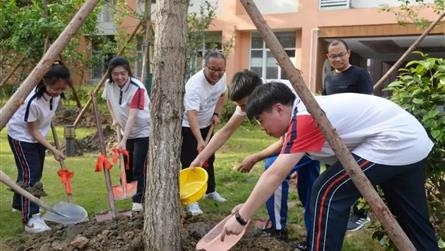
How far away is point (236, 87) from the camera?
349 cm

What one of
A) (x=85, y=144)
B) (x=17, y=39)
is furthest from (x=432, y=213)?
(x=17, y=39)

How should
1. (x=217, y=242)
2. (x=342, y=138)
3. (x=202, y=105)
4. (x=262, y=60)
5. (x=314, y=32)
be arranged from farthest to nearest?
(x=262, y=60) < (x=314, y=32) < (x=202, y=105) < (x=217, y=242) < (x=342, y=138)

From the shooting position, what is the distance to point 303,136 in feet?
8.00

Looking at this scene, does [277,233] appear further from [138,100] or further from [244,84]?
[138,100]

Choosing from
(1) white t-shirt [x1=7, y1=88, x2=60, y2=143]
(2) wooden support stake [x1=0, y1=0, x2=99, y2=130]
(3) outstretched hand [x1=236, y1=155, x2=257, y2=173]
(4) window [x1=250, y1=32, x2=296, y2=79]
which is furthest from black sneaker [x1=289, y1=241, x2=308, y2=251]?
(4) window [x1=250, y1=32, x2=296, y2=79]

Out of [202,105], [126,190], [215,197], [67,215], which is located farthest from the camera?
[215,197]

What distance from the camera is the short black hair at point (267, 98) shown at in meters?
2.51

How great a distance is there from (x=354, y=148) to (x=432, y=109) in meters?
0.69

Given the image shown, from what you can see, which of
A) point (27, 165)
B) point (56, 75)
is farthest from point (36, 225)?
point (56, 75)

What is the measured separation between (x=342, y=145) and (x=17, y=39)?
9143mm

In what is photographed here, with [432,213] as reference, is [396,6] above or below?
above

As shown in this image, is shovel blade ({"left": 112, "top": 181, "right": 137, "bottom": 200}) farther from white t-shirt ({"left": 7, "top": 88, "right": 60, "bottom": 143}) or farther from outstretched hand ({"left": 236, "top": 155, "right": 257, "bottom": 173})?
outstretched hand ({"left": 236, "top": 155, "right": 257, "bottom": 173})

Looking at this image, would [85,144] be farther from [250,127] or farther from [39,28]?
[250,127]

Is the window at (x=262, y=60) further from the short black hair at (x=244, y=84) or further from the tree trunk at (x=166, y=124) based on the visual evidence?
the tree trunk at (x=166, y=124)
